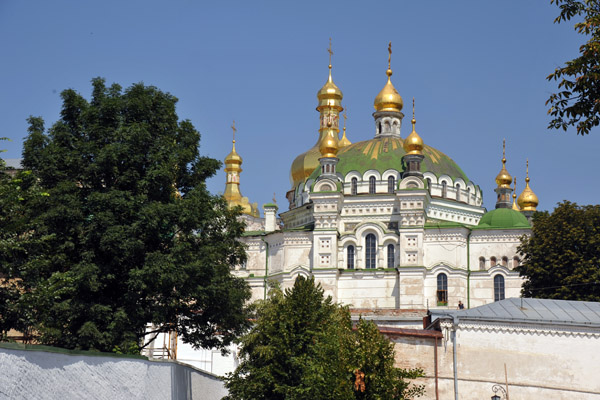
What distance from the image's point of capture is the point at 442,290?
50906 millimetres

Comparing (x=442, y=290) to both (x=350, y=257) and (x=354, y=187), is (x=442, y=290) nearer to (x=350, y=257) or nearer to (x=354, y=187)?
(x=350, y=257)

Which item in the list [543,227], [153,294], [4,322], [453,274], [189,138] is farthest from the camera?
[453,274]

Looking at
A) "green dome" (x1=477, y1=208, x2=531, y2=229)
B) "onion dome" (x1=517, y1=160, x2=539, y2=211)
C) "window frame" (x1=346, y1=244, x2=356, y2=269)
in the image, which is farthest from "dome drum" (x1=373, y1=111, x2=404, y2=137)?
"window frame" (x1=346, y1=244, x2=356, y2=269)

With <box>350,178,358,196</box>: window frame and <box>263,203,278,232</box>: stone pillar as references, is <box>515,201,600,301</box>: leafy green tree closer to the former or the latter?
<box>350,178,358,196</box>: window frame

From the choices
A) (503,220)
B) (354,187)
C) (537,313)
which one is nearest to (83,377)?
(537,313)

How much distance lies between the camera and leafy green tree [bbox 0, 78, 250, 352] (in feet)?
72.7

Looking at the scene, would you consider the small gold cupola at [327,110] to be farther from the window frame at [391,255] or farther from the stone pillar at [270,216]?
the window frame at [391,255]

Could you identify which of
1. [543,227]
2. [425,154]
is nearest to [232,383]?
[543,227]

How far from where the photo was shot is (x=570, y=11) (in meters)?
13.7

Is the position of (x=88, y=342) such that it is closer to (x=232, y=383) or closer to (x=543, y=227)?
(x=232, y=383)

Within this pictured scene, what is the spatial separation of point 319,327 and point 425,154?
3682 centimetres

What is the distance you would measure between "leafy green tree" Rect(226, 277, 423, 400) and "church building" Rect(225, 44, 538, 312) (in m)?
23.5

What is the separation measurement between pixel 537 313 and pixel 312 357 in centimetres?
594

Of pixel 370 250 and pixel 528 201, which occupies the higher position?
pixel 528 201
